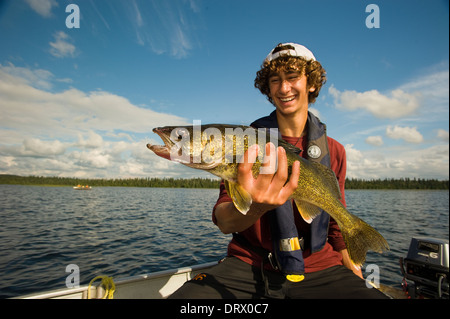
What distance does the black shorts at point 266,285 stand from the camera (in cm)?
279

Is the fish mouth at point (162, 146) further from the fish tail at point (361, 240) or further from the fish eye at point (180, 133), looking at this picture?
the fish tail at point (361, 240)

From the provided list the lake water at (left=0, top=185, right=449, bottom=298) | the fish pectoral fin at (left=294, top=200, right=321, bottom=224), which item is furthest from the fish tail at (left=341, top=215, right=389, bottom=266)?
the lake water at (left=0, top=185, right=449, bottom=298)

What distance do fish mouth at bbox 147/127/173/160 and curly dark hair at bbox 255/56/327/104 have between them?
7.94 feet

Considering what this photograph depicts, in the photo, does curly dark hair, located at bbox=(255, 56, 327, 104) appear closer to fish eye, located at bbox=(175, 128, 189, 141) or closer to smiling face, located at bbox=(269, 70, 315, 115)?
smiling face, located at bbox=(269, 70, 315, 115)

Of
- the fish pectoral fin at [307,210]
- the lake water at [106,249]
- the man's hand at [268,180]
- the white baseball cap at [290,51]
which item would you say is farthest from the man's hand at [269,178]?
the lake water at [106,249]

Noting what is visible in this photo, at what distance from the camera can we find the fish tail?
3.04m

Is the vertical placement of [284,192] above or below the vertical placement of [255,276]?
above

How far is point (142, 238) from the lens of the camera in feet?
50.3

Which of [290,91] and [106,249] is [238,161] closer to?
[290,91]

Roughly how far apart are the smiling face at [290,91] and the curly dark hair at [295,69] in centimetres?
9
